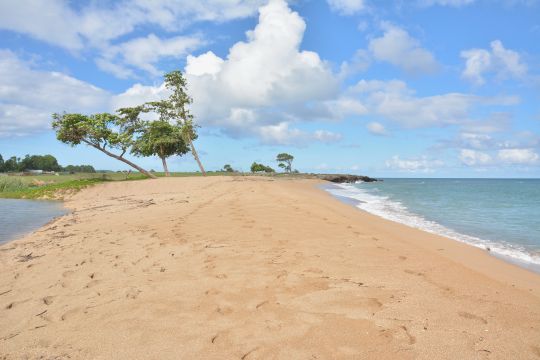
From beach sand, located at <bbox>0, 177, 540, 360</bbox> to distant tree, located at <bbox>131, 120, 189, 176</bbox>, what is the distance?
32.5m

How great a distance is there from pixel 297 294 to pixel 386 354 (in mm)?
1661

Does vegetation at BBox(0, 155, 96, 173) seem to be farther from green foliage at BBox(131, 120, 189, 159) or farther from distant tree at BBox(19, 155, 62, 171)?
green foliage at BBox(131, 120, 189, 159)

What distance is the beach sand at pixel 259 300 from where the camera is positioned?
3.49 m

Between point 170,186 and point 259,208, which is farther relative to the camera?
point 170,186

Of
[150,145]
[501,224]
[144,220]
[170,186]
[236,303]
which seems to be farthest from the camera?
[150,145]

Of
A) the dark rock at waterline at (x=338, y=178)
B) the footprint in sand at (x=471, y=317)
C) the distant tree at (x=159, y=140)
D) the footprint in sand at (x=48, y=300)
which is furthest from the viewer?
the dark rock at waterline at (x=338, y=178)

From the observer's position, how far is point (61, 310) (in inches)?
179

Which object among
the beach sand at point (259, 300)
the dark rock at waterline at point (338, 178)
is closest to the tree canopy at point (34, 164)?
the dark rock at waterline at point (338, 178)

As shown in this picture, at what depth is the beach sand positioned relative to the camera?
3494mm

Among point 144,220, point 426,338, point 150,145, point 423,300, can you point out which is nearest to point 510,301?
point 423,300

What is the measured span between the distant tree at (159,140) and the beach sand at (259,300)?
32.5 meters

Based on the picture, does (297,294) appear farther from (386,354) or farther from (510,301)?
(510,301)

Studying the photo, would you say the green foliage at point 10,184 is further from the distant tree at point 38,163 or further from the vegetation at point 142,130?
the distant tree at point 38,163

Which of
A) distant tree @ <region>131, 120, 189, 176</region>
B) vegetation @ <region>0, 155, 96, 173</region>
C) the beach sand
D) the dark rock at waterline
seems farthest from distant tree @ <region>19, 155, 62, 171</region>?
the beach sand
